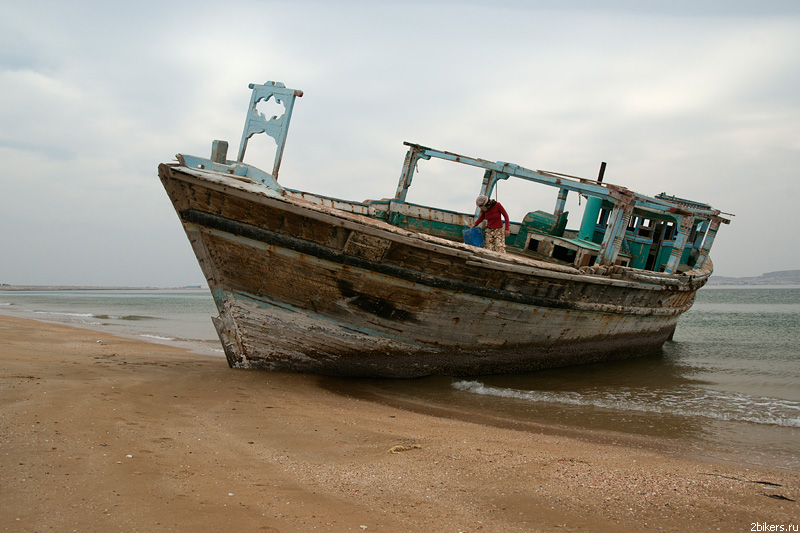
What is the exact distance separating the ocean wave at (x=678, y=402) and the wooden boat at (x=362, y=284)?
2.65 feet

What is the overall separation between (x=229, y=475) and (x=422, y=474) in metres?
1.16

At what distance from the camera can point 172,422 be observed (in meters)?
4.02

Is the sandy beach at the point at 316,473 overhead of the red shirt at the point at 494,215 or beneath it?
beneath

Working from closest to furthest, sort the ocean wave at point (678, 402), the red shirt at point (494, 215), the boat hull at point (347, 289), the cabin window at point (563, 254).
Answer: the boat hull at point (347, 289) < the ocean wave at point (678, 402) < the red shirt at point (494, 215) < the cabin window at point (563, 254)

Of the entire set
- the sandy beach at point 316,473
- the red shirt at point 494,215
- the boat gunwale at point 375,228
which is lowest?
the sandy beach at point 316,473

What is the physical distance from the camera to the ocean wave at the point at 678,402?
6.02 m

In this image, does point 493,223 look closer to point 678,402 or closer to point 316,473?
point 678,402

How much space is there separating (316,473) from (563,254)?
24.1 feet

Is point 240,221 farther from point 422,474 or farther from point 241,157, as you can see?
point 422,474

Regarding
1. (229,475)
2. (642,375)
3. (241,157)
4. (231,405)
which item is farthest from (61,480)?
(642,375)

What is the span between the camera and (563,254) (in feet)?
31.3

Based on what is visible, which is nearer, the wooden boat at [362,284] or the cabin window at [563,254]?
the wooden boat at [362,284]

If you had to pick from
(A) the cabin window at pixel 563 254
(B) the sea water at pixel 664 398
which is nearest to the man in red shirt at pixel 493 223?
(B) the sea water at pixel 664 398

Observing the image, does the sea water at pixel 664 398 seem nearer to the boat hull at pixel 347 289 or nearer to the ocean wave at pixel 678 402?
the ocean wave at pixel 678 402
